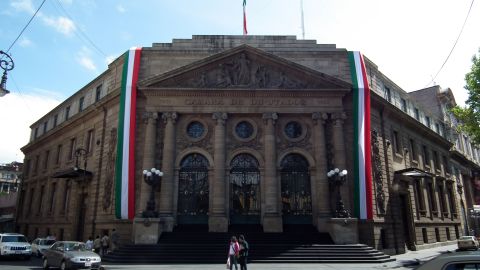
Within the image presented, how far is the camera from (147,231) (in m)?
21.4

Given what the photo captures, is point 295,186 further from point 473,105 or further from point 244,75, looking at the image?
point 473,105

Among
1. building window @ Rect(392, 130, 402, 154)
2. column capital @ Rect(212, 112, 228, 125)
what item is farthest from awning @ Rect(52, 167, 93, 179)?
building window @ Rect(392, 130, 402, 154)

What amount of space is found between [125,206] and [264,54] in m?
14.5

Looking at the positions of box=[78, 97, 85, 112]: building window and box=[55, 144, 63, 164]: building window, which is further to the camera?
box=[55, 144, 63, 164]: building window

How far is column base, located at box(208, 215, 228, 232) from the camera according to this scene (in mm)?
22797

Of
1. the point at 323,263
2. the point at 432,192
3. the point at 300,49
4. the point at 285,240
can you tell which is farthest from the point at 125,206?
the point at 432,192

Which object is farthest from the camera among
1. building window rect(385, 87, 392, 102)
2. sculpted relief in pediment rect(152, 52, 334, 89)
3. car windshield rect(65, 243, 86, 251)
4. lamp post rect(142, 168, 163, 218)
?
building window rect(385, 87, 392, 102)

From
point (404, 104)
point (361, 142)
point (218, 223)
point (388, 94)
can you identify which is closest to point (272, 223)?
point (218, 223)

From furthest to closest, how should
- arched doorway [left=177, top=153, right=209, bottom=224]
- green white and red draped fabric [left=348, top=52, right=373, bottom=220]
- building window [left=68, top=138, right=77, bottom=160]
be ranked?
building window [left=68, top=138, right=77, bottom=160] → arched doorway [left=177, top=153, right=209, bottom=224] → green white and red draped fabric [left=348, top=52, right=373, bottom=220]

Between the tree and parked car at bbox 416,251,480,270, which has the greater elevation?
the tree

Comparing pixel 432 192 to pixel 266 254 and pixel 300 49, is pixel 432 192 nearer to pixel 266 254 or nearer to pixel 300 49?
pixel 300 49

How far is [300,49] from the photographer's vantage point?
28.0m

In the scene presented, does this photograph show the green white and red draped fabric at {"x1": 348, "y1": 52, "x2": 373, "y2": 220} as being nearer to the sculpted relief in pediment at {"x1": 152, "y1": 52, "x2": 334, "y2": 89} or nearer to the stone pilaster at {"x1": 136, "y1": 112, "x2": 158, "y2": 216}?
the sculpted relief in pediment at {"x1": 152, "y1": 52, "x2": 334, "y2": 89}

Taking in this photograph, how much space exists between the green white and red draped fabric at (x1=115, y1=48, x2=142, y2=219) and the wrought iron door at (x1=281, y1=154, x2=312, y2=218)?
10584mm
